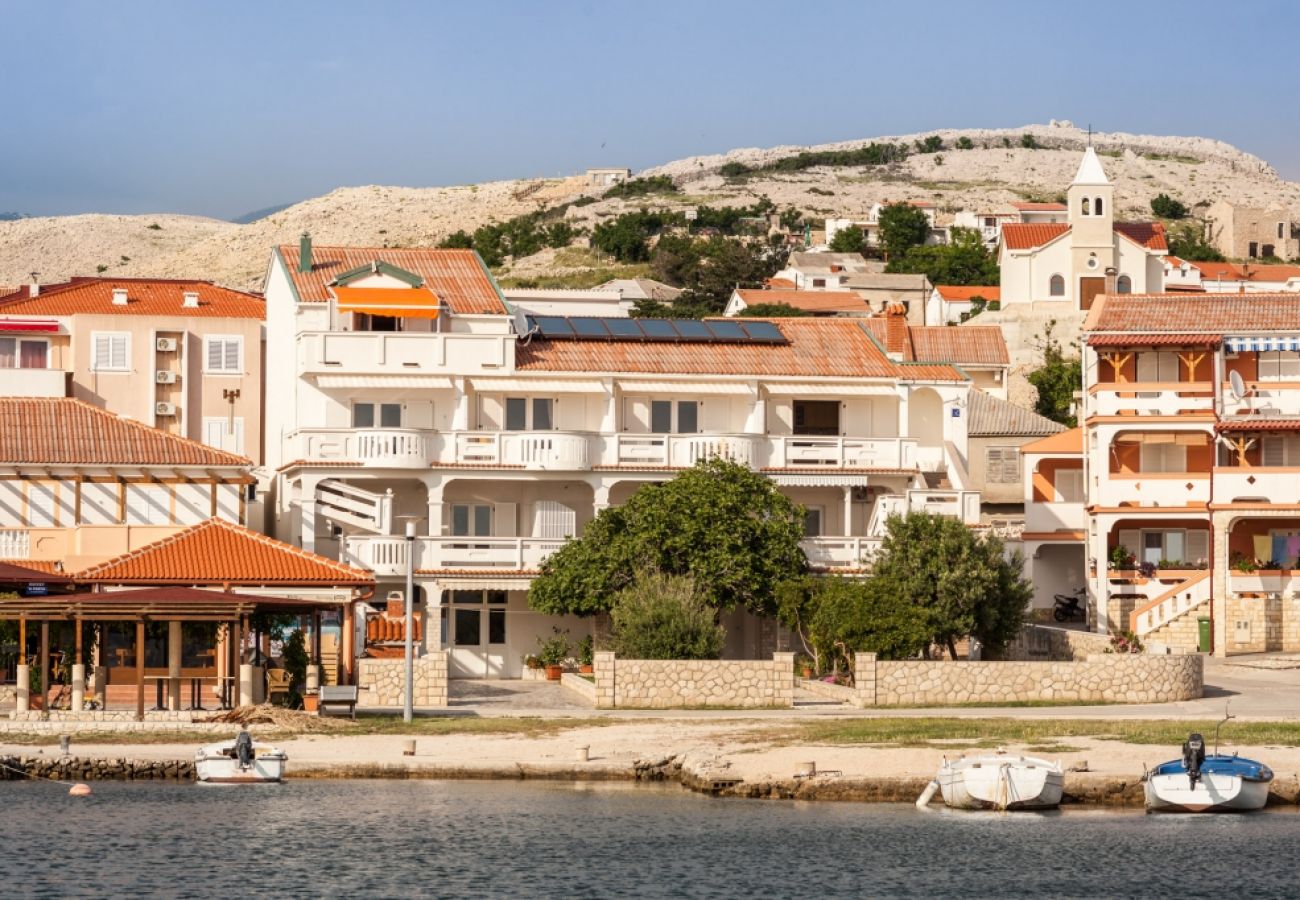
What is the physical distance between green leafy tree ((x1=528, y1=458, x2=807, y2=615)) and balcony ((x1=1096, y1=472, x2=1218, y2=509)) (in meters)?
11.0

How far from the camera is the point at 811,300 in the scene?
127812 mm

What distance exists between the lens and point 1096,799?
3866 cm

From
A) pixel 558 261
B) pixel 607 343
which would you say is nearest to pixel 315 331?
pixel 607 343

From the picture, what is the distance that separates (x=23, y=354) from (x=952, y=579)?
31.6 metres

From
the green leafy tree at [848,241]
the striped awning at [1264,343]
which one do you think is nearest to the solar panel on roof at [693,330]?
the striped awning at [1264,343]

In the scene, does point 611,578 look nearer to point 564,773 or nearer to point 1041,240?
point 564,773

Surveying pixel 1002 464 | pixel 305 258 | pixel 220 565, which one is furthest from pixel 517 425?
pixel 1002 464

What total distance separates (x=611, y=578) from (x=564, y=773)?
14248mm

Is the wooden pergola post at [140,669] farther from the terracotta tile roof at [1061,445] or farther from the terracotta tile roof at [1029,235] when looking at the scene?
the terracotta tile roof at [1029,235]

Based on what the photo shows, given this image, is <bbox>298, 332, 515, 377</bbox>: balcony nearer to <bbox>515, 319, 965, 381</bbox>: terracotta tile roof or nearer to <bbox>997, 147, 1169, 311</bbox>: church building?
<bbox>515, 319, 965, 381</bbox>: terracotta tile roof

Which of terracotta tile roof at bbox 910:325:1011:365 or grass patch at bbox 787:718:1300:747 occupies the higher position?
terracotta tile roof at bbox 910:325:1011:365

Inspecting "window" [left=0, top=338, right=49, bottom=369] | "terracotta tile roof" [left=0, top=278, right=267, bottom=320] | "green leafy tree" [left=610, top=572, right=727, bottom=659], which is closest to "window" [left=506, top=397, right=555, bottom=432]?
"green leafy tree" [left=610, top=572, right=727, bottom=659]

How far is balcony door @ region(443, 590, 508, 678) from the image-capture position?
5819 cm

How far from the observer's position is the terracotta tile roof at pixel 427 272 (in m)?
61.8
